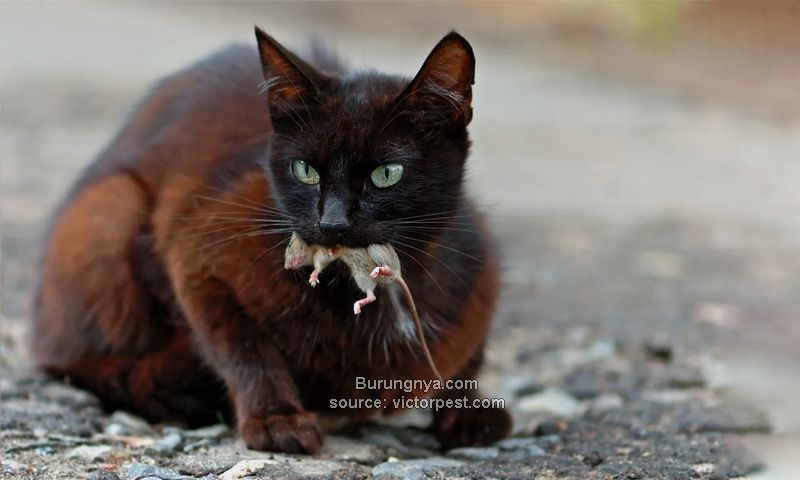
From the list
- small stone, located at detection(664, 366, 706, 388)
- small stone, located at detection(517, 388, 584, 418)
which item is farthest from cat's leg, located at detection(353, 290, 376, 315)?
small stone, located at detection(664, 366, 706, 388)

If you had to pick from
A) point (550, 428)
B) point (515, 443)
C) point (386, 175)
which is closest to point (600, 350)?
point (550, 428)

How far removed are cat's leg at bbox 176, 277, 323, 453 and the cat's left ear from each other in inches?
36.1

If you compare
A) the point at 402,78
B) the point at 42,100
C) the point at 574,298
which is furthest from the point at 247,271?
the point at 42,100

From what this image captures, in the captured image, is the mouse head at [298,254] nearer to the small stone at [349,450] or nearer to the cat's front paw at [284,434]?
the cat's front paw at [284,434]

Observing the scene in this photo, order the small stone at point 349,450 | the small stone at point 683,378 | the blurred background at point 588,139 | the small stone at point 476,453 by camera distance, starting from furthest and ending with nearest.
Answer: the blurred background at point 588,139, the small stone at point 683,378, the small stone at point 476,453, the small stone at point 349,450

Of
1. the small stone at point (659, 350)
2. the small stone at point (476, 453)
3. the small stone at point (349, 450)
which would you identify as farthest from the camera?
the small stone at point (659, 350)

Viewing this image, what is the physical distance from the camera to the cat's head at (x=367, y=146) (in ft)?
9.52

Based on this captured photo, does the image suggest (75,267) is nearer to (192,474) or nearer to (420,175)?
(192,474)

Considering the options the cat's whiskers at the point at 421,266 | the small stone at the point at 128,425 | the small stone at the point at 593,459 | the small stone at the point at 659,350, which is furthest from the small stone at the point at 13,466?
the small stone at the point at 659,350

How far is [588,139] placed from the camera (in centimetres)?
971

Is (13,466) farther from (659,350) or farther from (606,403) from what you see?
(659,350)

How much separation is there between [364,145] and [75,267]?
1449mm

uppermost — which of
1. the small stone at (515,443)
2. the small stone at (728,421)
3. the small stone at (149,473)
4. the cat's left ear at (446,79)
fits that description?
the cat's left ear at (446,79)

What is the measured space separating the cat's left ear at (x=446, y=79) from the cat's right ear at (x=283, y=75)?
30 cm
